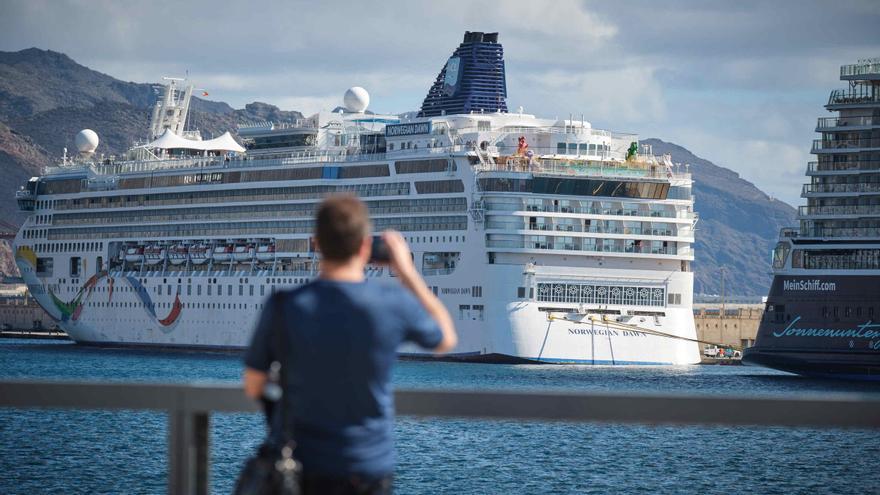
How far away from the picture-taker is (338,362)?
530 cm

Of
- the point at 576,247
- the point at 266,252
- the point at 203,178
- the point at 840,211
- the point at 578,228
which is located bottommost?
the point at 576,247

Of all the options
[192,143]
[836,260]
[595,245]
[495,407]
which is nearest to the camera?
[495,407]

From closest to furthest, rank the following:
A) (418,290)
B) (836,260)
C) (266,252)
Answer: (418,290) → (836,260) → (266,252)

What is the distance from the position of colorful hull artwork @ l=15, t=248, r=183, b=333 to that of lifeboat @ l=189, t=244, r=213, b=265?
6.91 feet

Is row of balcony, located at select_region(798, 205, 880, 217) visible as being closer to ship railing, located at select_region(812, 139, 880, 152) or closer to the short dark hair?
ship railing, located at select_region(812, 139, 880, 152)

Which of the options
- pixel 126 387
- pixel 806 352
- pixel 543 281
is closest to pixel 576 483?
pixel 126 387

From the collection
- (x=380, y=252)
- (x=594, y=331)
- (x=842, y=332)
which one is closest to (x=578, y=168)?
(x=594, y=331)

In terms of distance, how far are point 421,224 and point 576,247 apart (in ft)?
24.0

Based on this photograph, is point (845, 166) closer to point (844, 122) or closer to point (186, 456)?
point (844, 122)

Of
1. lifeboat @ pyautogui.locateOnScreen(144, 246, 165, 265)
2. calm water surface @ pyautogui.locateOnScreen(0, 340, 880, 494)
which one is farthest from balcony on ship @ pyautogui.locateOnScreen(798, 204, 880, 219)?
lifeboat @ pyautogui.locateOnScreen(144, 246, 165, 265)

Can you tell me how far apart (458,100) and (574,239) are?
15.5 meters

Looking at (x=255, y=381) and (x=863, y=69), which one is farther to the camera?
(x=863, y=69)

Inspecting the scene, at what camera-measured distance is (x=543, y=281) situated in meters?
65.4

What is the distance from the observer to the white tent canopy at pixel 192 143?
8775cm
